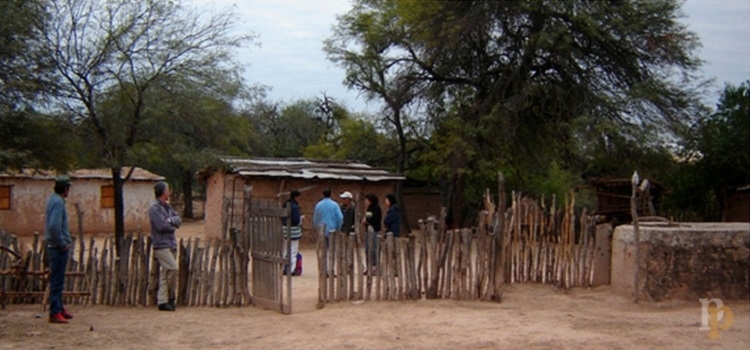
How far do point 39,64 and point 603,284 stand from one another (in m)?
8.95

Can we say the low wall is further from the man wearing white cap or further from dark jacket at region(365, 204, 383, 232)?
the man wearing white cap

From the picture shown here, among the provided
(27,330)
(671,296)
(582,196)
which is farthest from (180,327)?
(582,196)

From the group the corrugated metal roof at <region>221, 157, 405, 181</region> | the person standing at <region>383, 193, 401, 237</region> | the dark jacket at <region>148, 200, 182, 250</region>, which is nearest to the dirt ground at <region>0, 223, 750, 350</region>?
the dark jacket at <region>148, 200, 182, 250</region>

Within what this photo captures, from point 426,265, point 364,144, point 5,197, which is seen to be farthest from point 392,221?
point 5,197

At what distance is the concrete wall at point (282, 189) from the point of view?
22250mm

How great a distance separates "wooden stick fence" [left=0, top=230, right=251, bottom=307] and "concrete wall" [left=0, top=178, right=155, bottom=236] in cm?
1572

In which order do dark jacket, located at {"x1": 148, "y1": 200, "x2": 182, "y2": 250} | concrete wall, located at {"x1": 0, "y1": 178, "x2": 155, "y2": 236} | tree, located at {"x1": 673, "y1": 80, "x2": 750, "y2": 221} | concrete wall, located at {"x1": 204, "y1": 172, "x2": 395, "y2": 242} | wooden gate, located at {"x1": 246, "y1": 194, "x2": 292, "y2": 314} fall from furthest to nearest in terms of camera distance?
1. concrete wall, located at {"x1": 0, "y1": 178, "x2": 155, "y2": 236}
2. tree, located at {"x1": 673, "y1": 80, "x2": 750, "y2": 221}
3. concrete wall, located at {"x1": 204, "y1": 172, "x2": 395, "y2": 242}
4. wooden gate, located at {"x1": 246, "y1": 194, "x2": 292, "y2": 314}
5. dark jacket, located at {"x1": 148, "y1": 200, "x2": 182, "y2": 250}

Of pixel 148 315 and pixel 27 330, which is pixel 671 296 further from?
pixel 27 330

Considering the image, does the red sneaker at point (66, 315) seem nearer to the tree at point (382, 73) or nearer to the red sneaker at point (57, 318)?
the red sneaker at point (57, 318)

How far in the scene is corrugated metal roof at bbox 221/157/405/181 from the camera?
2186cm

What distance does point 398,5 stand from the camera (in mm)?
26609

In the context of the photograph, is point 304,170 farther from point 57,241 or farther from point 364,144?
point 57,241

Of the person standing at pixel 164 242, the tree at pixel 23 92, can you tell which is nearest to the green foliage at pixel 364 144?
the tree at pixel 23 92
